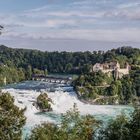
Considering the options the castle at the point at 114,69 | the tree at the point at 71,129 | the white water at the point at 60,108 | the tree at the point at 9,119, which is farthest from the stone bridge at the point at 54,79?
the tree at the point at 9,119

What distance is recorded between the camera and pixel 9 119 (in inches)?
611

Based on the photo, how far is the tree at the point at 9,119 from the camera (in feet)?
51.1

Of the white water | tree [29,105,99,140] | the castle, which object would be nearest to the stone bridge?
the castle

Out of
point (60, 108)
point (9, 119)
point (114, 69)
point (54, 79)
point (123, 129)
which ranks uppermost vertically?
point (9, 119)

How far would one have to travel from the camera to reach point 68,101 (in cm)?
Answer: 5822

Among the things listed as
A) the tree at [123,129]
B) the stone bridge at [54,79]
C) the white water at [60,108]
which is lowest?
the white water at [60,108]

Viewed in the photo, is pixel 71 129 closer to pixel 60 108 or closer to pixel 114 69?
pixel 60 108

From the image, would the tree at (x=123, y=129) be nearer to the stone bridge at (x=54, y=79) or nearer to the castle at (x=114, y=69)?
the castle at (x=114, y=69)

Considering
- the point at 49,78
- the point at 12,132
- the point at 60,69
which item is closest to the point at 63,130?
the point at 12,132

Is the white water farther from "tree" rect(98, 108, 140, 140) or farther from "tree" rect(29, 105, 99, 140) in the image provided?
"tree" rect(29, 105, 99, 140)

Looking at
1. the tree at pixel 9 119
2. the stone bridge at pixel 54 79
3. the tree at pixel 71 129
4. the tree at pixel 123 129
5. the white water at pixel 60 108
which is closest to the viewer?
the tree at pixel 71 129

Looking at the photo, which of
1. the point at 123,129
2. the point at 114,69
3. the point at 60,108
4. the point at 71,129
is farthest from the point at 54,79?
the point at 71,129

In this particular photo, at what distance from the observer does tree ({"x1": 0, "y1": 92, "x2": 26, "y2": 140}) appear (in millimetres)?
15578

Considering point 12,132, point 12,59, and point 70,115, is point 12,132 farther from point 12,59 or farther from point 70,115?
point 12,59
